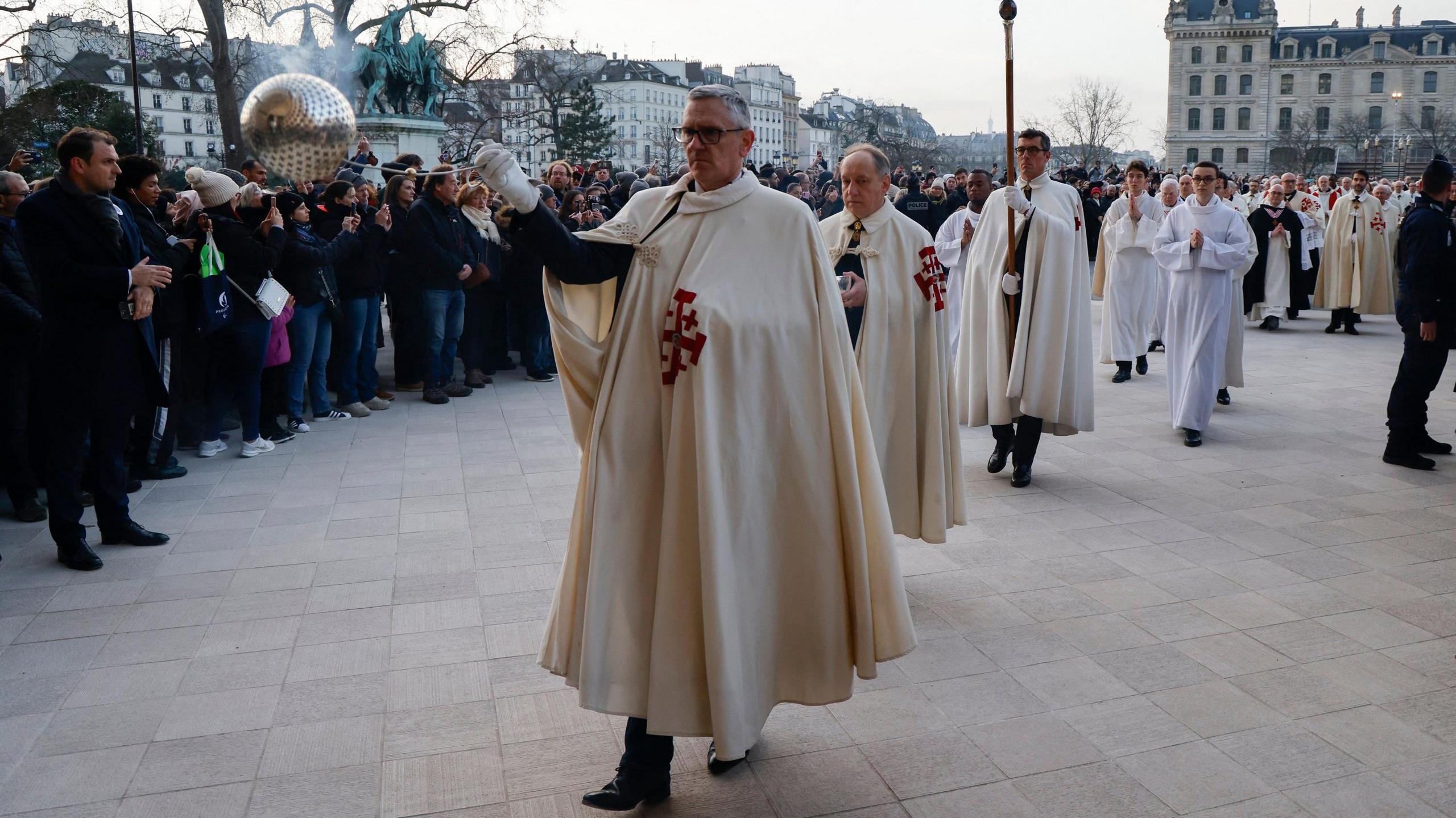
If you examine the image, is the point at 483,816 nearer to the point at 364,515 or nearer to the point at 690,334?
the point at 690,334

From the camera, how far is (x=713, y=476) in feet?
10.4

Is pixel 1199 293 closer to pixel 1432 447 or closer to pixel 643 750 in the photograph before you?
pixel 1432 447

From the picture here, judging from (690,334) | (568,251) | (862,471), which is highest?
(568,251)

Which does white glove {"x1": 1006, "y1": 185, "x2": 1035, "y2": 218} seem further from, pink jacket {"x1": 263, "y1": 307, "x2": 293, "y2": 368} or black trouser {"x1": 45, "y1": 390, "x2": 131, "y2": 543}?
pink jacket {"x1": 263, "y1": 307, "x2": 293, "y2": 368}

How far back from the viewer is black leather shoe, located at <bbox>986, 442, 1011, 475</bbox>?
7738 millimetres

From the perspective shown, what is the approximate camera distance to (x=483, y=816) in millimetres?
3422

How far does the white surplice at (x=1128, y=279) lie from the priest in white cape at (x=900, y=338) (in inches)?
274

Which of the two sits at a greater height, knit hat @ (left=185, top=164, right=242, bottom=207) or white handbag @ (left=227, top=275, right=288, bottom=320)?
knit hat @ (left=185, top=164, right=242, bottom=207)

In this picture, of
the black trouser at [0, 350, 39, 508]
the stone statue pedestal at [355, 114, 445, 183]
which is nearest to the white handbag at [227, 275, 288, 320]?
the black trouser at [0, 350, 39, 508]

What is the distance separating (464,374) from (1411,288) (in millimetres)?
8962

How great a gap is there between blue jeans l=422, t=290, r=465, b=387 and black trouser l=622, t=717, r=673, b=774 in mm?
7889

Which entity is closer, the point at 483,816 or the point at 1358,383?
the point at 483,816

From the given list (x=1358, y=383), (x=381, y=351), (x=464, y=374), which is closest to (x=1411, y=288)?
(x=1358, y=383)

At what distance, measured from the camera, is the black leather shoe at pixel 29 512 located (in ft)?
22.5
